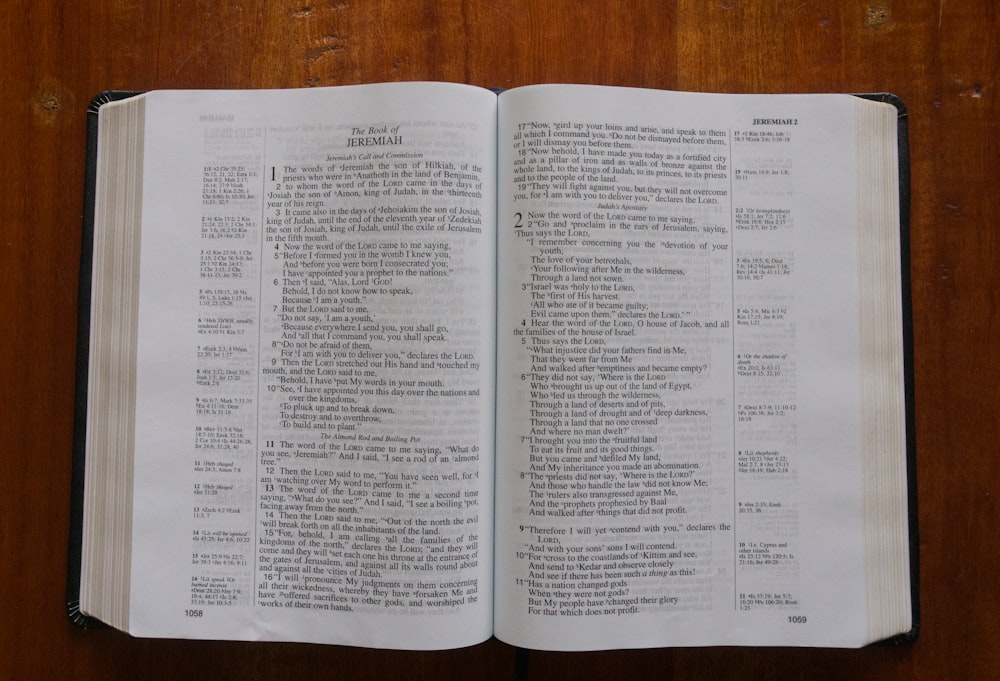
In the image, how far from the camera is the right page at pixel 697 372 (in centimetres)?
44

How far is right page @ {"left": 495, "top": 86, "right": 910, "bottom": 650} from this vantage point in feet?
1.45

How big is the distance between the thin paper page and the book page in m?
0.03

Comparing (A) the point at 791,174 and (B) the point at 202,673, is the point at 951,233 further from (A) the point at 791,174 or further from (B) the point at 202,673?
(B) the point at 202,673

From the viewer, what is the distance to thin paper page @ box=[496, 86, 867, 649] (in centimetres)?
44

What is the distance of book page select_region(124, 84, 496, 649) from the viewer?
0.44 metres

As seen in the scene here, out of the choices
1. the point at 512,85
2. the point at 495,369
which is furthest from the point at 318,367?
the point at 512,85

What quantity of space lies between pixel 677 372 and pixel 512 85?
23 cm

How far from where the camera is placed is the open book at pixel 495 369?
1.44ft

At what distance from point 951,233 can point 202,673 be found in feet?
2.04

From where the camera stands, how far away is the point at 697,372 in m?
0.46

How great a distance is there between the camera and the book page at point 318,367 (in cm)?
44

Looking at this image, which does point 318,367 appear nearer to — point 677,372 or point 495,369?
point 495,369

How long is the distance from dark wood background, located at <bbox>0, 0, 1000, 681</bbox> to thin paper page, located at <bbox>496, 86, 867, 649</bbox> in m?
0.04

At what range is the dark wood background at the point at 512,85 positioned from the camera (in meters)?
0.48
